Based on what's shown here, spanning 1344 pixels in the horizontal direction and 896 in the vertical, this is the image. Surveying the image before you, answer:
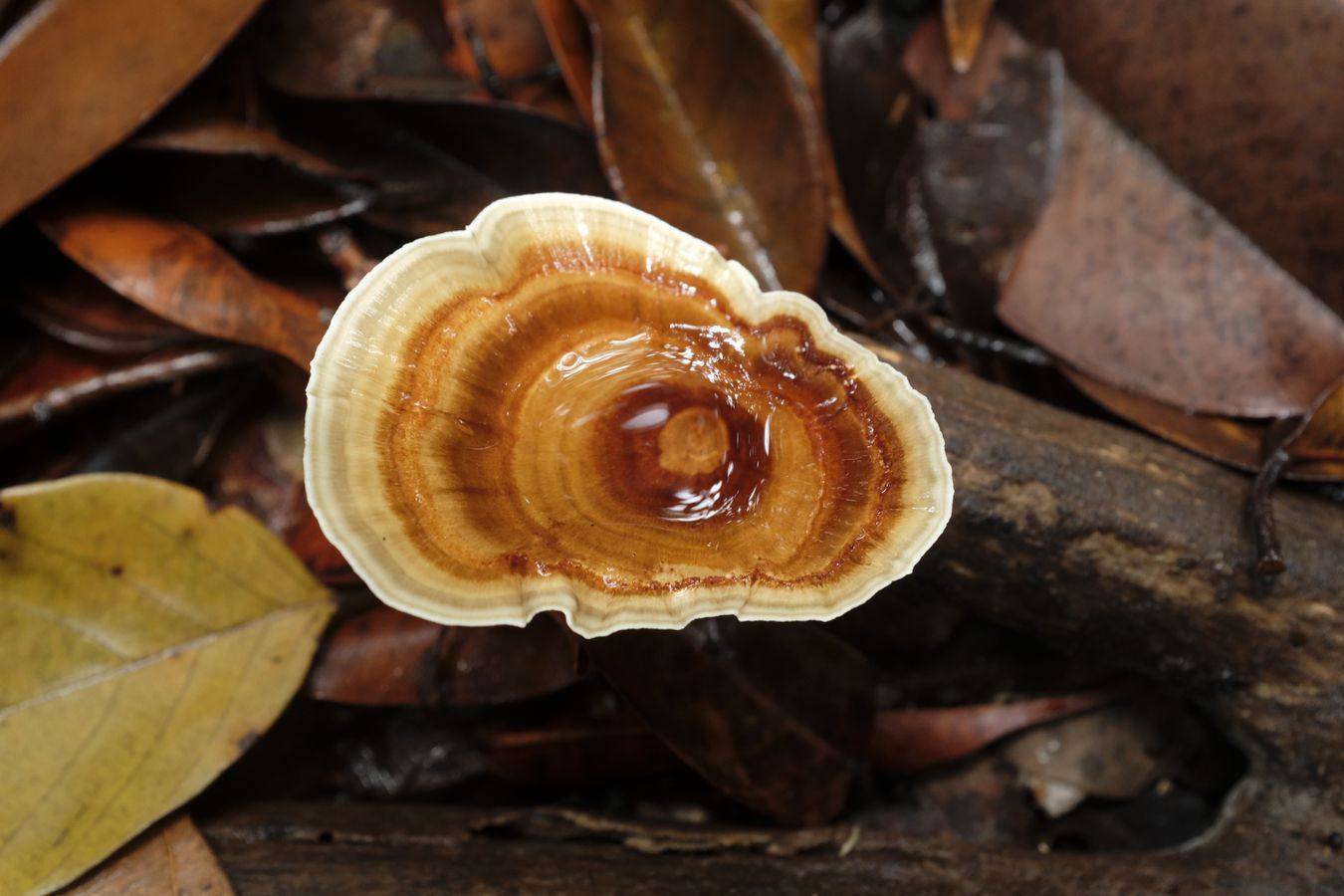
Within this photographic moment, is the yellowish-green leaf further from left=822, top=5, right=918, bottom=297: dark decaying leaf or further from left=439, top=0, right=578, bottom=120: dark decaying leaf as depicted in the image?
left=822, top=5, right=918, bottom=297: dark decaying leaf

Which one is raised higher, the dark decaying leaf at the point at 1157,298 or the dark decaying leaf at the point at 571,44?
the dark decaying leaf at the point at 571,44

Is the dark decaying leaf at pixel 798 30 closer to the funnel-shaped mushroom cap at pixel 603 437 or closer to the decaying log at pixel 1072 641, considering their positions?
the decaying log at pixel 1072 641

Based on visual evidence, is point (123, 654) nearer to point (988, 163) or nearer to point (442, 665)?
point (442, 665)

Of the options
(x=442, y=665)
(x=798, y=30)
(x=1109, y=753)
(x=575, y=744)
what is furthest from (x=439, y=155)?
(x=1109, y=753)

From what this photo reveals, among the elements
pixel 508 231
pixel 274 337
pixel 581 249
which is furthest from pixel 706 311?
pixel 274 337

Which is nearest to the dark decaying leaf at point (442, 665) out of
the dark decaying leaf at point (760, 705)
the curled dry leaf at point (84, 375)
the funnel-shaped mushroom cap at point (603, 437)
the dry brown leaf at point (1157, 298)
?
the dark decaying leaf at point (760, 705)

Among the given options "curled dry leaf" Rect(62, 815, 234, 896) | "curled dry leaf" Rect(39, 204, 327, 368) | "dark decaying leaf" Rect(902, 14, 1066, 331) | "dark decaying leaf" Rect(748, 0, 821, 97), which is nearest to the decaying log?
"curled dry leaf" Rect(62, 815, 234, 896)
